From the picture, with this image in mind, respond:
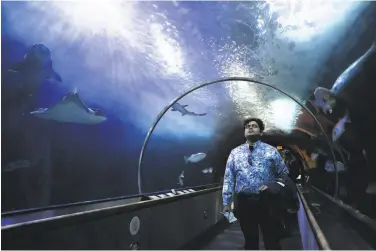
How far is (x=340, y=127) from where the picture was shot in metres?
9.32

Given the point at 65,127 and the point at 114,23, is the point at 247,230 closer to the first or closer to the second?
the point at 114,23

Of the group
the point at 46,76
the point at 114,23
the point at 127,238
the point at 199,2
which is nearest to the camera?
the point at 127,238

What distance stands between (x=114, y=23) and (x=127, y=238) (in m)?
4.89

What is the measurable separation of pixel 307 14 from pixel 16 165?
697cm

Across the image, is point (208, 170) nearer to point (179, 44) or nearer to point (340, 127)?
point (340, 127)

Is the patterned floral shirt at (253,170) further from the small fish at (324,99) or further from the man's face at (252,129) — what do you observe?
the small fish at (324,99)

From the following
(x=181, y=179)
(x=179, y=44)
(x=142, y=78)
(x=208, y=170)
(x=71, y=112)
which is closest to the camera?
(x=179, y=44)

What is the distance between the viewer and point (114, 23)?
24.4 feet

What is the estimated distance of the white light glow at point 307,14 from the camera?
628 centimetres

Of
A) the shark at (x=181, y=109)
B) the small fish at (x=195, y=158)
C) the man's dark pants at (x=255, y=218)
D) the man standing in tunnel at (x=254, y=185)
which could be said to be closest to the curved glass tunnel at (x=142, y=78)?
the shark at (x=181, y=109)

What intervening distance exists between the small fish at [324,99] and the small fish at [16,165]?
289 inches

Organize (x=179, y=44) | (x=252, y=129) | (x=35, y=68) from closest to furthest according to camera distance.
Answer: (x=252, y=129) → (x=179, y=44) → (x=35, y=68)

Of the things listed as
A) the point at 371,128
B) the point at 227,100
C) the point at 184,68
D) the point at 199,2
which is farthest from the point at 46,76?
the point at 371,128

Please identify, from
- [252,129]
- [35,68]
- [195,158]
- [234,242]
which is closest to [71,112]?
[35,68]
